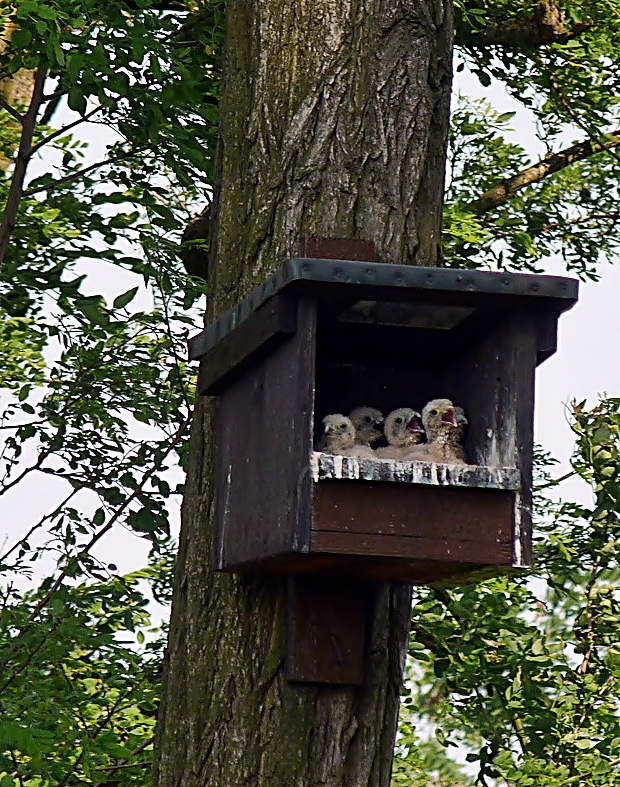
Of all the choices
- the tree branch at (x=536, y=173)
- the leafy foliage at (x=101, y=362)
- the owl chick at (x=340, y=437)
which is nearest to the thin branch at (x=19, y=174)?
the leafy foliage at (x=101, y=362)

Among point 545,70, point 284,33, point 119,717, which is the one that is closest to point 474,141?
point 545,70

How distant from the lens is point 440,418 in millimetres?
2141

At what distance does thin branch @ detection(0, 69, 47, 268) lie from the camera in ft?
13.3

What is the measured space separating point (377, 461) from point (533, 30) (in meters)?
4.11

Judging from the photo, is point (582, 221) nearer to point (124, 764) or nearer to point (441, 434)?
point (124, 764)

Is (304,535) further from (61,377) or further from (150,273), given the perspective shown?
(61,377)

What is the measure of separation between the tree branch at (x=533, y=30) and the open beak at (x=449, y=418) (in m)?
3.66

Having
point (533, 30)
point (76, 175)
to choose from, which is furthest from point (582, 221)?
point (76, 175)

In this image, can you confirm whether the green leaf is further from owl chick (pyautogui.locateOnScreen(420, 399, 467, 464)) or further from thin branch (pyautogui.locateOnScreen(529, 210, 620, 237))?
thin branch (pyautogui.locateOnScreen(529, 210, 620, 237))

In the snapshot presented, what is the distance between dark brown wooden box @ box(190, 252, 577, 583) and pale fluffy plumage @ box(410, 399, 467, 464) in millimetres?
52

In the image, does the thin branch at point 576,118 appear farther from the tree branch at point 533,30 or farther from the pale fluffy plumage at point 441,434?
the pale fluffy plumage at point 441,434

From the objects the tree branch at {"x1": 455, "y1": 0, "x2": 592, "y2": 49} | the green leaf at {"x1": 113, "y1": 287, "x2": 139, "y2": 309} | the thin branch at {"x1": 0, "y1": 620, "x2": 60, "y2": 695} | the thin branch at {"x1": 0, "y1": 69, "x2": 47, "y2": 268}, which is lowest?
the thin branch at {"x1": 0, "y1": 620, "x2": 60, "y2": 695}

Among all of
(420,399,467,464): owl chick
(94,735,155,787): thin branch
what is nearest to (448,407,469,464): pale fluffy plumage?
(420,399,467,464): owl chick

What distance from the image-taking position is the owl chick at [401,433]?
2.18m
